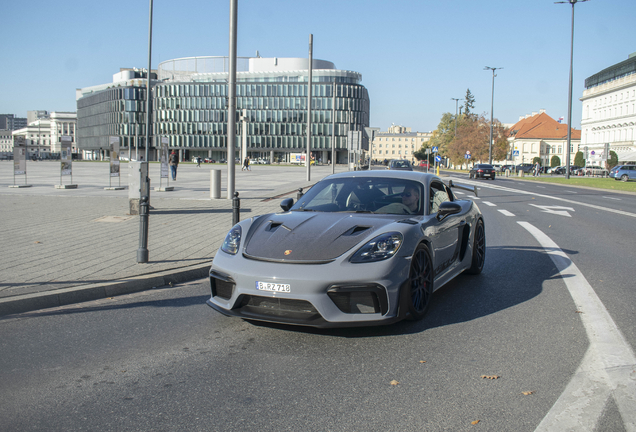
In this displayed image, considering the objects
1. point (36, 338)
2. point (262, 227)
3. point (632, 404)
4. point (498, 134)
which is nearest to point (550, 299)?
point (632, 404)

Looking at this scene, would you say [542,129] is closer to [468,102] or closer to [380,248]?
[468,102]

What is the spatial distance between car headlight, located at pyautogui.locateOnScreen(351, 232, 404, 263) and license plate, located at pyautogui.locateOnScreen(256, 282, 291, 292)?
554mm

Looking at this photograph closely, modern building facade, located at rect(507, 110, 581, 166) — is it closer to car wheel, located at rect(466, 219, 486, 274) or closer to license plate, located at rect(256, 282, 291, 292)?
car wheel, located at rect(466, 219, 486, 274)

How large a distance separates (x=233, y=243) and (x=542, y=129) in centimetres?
13091

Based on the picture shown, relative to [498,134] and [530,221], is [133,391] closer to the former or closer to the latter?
[530,221]

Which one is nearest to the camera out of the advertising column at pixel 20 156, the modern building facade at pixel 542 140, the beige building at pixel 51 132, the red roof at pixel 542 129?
the advertising column at pixel 20 156

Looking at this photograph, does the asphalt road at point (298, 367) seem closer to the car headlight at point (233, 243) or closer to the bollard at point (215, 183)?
the car headlight at point (233, 243)

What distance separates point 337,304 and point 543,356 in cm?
155

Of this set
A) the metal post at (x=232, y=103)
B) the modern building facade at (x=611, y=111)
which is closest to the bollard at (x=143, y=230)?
the metal post at (x=232, y=103)

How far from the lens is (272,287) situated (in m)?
4.08

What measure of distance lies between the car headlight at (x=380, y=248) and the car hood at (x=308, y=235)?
0.10 metres

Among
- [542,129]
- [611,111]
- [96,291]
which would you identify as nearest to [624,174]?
[611,111]

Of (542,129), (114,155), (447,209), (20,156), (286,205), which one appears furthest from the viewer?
(542,129)

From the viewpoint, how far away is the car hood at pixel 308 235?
4.27 metres
